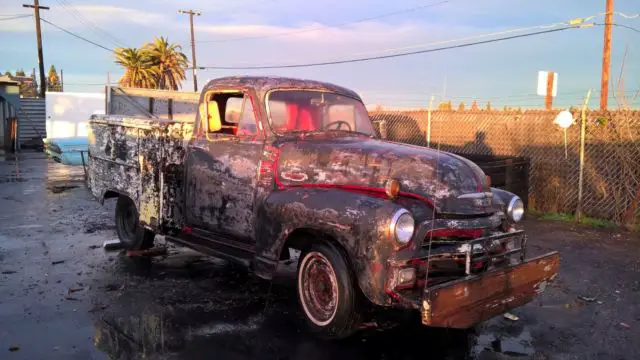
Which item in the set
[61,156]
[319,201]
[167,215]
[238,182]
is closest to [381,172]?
[319,201]

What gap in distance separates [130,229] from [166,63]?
40182mm

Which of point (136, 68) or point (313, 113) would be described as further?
point (136, 68)

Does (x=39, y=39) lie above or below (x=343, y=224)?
above

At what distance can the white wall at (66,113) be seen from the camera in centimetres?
2180

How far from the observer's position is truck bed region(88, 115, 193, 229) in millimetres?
6195

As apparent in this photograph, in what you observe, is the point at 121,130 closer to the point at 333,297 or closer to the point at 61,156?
the point at 333,297

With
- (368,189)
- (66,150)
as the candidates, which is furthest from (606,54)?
(66,150)

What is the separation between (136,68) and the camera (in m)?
43.6

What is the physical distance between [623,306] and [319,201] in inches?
135

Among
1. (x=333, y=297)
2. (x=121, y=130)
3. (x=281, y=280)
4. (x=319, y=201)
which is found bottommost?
(x=281, y=280)

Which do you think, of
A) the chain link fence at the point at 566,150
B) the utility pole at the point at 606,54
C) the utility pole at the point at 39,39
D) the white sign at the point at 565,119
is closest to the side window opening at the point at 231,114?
the chain link fence at the point at 566,150

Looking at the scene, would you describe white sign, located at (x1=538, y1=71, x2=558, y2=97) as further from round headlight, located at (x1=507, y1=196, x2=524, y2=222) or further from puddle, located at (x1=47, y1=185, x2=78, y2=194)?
puddle, located at (x1=47, y1=185, x2=78, y2=194)

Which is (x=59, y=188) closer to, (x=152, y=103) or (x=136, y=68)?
(x=152, y=103)

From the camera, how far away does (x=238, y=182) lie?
17.6 feet
